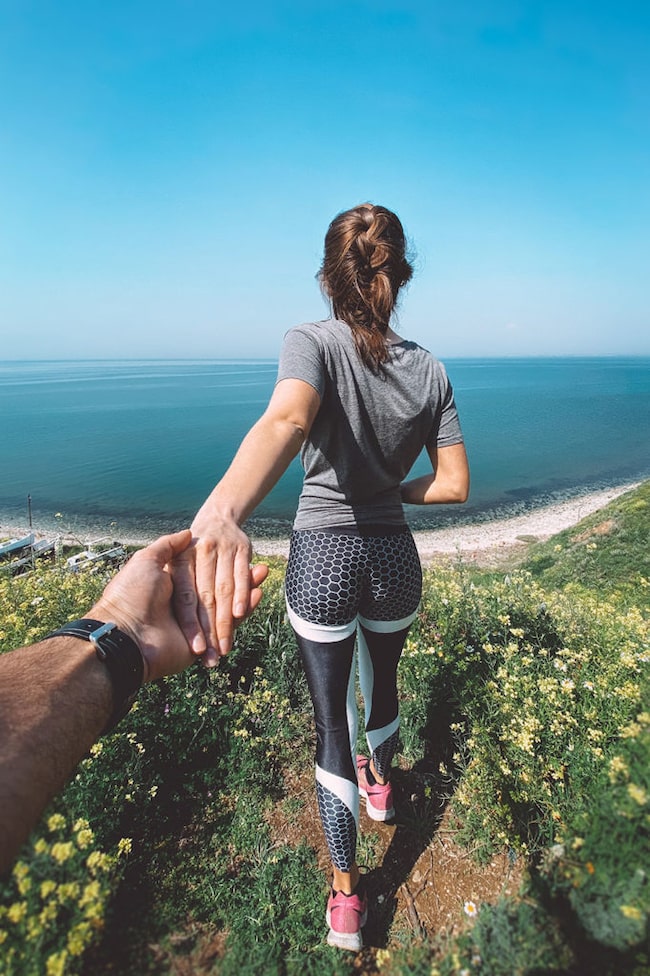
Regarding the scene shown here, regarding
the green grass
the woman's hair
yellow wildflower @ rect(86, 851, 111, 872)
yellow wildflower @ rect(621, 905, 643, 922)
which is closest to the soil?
yellow wildflower @ rect(621, 905, 643, 922)

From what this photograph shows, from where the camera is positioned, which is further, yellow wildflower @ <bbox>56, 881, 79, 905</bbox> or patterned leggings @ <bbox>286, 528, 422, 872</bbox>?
patterned leggings @ <bbox>286, 528, 422, 872</bbox>

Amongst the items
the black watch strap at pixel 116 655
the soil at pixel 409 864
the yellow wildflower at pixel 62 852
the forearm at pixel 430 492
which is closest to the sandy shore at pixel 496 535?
the soil at pixel 409 864

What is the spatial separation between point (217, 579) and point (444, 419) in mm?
1510

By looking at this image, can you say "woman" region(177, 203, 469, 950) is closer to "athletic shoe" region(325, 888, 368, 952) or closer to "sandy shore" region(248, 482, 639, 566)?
"athletic shoe" region(325, 888, 368, 952)

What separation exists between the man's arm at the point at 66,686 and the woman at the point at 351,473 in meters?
0.61

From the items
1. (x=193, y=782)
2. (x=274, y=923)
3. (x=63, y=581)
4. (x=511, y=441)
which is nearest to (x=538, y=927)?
(x=274, y=923)

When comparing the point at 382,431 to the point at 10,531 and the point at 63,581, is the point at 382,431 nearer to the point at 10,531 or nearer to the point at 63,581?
the point at 63,581

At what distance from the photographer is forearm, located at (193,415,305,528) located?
173cm

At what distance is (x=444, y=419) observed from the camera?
2627mm

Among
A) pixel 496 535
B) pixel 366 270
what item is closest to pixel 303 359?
pixel 366 270

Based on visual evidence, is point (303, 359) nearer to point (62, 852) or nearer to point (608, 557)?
point (62, 852)

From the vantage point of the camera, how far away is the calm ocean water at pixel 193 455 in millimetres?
34344

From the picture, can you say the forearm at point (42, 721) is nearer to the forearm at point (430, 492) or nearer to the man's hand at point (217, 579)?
the man's hand at point (217, 579)

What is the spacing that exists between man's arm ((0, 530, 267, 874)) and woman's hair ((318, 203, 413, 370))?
120 cm
